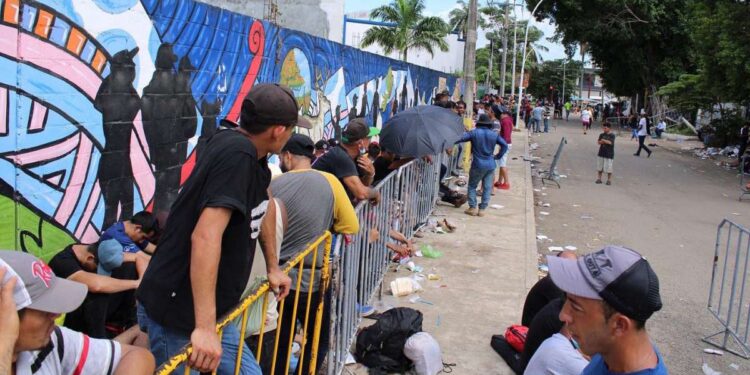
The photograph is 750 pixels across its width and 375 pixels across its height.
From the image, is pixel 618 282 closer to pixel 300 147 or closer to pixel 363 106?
pixel 300 147

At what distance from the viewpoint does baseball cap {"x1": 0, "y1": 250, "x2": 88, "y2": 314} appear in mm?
1928

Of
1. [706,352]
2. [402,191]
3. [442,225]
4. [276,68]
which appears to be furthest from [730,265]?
[276,68]

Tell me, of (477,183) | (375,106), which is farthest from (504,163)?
(477,183)

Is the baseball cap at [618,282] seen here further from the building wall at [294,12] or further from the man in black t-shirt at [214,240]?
the building wall at [294,12]

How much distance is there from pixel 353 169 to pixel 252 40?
2356mm

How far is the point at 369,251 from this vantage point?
5.29m

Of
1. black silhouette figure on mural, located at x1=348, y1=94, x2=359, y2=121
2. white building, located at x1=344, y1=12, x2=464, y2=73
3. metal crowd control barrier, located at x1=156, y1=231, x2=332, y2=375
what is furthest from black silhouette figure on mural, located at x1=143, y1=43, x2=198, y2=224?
white building, located at x1=344, y1=12, x2=464, y2=73

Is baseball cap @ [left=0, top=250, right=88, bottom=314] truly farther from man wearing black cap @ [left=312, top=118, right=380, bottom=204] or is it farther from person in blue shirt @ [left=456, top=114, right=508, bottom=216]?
person in blue shirt @ [left=456, top=114, right=508, bottom=216]

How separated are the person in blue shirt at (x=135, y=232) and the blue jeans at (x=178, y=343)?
157 cm

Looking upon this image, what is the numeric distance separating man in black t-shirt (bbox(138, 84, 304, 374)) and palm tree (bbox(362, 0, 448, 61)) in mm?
39771

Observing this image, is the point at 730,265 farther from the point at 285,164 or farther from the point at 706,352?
the point at 285,164

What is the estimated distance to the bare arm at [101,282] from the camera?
3883 millimetres

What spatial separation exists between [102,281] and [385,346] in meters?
2.13

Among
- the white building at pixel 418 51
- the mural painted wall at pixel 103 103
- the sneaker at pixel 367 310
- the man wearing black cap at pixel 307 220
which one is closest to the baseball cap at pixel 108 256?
the mural painted wall at pixel 103 103
